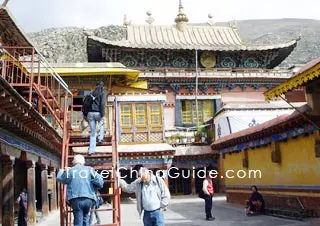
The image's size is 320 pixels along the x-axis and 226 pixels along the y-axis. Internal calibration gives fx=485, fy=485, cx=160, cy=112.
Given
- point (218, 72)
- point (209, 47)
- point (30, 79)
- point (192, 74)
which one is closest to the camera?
point (30, 79)

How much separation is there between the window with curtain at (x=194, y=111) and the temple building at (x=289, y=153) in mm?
12505

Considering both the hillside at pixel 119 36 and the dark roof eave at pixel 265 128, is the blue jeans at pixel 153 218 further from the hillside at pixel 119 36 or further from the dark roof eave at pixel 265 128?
the hillside at pixel 119 36

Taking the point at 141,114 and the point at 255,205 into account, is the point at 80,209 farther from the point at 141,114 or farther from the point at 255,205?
the point at 141,114

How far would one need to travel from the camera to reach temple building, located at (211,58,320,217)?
11.0 metres

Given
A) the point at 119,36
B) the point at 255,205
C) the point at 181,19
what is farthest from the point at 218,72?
the point at 119,36

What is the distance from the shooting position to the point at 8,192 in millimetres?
11797

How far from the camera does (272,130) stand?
14.5 meters

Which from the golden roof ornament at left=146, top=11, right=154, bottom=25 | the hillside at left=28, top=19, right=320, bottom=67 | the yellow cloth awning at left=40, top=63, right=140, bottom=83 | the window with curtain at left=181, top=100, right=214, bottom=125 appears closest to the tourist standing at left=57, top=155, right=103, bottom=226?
the yellow cloth awning at left=40, top=63, right=140, bottom=83

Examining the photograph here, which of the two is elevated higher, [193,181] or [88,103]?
[88,103]

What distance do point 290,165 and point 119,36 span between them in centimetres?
6610

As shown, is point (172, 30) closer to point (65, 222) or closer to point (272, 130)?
point (272, 130)

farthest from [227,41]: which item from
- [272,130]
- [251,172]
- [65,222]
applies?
[65,222]

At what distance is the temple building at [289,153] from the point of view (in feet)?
36.1

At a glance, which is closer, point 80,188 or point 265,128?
point 80,188
